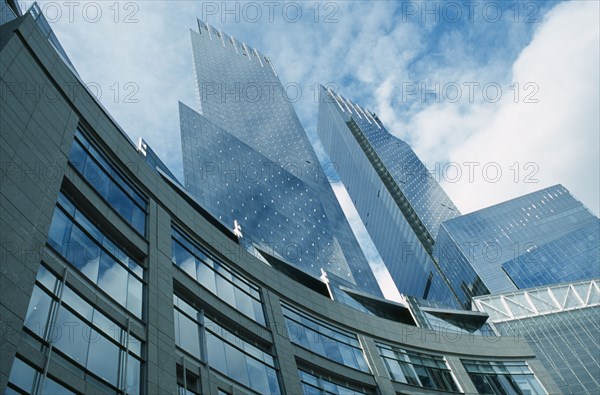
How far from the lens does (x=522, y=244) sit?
134500mm

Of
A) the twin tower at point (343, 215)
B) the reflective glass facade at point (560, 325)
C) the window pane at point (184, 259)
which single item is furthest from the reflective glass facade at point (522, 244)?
the window pane at point (184, 259)

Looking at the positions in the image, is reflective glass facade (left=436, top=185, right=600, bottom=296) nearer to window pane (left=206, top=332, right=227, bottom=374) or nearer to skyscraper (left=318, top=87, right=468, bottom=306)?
skyscraper (left=318, top=87, right=468, bottom=306)

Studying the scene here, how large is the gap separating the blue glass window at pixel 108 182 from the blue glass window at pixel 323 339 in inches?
384

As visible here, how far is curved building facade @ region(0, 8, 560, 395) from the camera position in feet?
47.3

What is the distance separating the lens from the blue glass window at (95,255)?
17.1 meters

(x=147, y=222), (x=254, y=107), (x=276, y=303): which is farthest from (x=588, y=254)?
(x=147, y=222)

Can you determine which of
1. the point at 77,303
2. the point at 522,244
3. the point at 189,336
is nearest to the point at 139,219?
the point at 189,336

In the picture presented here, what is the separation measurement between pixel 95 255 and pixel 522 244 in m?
132

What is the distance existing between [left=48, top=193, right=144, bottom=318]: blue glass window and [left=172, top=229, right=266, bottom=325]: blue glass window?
3.70 m

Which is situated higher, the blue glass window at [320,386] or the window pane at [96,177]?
the window pane at [96,177]

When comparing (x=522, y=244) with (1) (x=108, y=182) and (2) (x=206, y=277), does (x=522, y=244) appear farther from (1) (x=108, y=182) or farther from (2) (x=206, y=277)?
(1) (x=108, y=182)

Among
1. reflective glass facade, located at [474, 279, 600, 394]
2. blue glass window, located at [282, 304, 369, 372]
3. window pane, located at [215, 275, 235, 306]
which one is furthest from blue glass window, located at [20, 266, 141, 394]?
reflective glass facade, located at [474, 279, 600, 394]

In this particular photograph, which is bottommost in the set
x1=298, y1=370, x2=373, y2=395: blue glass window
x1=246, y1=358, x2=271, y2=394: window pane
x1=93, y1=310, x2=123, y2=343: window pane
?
x1=93, y1=310, x2=123, y2=343: window pane

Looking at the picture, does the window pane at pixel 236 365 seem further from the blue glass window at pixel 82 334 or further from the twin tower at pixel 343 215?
the twin tower at pixel 343 215
